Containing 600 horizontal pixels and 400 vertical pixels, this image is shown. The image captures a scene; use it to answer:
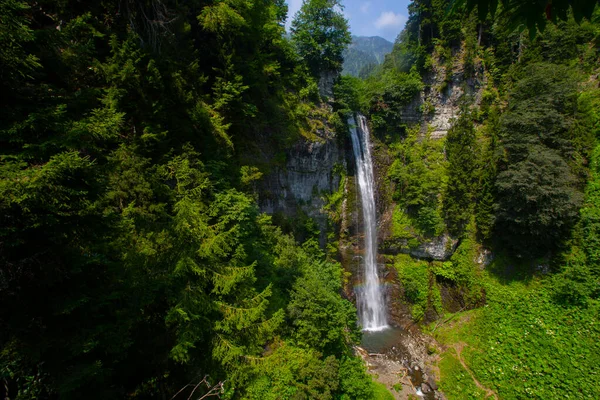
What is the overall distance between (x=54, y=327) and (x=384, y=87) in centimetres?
2681

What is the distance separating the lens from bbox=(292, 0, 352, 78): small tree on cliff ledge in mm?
19875

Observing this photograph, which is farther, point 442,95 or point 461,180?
point 442,95

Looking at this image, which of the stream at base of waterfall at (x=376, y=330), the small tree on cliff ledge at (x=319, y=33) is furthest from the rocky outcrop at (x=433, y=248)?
the small tree on cliff ledge at (x=319, y=33)

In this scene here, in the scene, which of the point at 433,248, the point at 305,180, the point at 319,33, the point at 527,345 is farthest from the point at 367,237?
the point at 319,33

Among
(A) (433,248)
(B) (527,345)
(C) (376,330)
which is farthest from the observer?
(A) (433,248)

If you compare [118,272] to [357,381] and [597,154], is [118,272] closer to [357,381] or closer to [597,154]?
[357,381]

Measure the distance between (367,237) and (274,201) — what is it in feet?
31.2

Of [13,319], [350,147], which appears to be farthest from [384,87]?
[13,319]

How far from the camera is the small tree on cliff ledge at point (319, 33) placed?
19875 millimetres

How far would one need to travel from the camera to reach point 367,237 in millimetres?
21938

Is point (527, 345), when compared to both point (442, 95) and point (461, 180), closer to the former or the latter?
point (461, 180)

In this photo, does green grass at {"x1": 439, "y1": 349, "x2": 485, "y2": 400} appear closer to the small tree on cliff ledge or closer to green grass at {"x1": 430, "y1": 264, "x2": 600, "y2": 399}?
green grass at {"x1": 430, "y1": 264, "x2": 600, "y2": 399}

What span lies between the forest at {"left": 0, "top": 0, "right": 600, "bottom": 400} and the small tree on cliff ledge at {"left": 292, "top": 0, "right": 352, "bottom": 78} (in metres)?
0.16

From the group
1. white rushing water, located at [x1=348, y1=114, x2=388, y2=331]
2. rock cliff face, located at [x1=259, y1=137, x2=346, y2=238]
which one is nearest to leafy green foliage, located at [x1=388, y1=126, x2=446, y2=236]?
white rushing water, located at [x1=348, y1=114, x2=388, y2=331]
